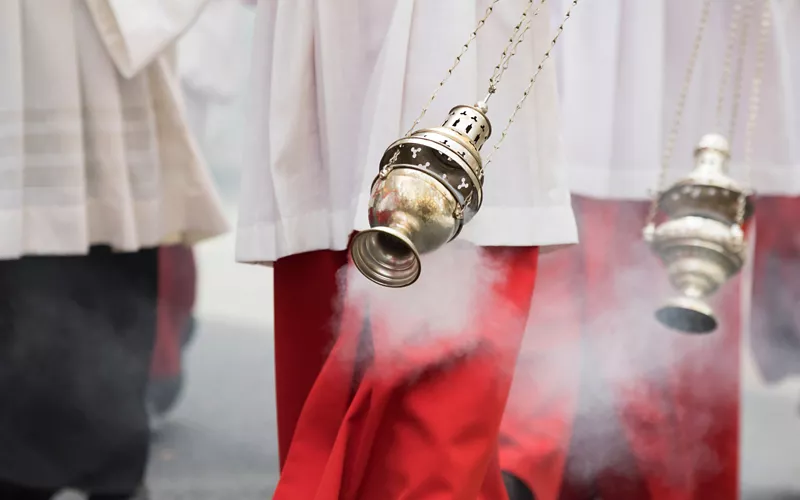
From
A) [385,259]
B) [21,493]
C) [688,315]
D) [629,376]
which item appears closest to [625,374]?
[629,376]

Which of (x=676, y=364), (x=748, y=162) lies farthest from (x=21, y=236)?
(x=748, y=162)

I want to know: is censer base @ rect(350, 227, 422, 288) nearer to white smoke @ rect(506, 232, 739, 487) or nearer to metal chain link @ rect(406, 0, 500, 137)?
metal chain link @ rect(406, 0, 500, 137)

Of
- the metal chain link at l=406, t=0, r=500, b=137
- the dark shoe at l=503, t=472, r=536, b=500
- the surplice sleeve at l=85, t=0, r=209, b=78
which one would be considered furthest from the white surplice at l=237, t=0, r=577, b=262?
the dark shoe at l=503, t=472, r=536, b=500


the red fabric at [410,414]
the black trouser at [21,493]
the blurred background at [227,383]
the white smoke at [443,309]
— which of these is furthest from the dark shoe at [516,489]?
the black trouser at [21,493]

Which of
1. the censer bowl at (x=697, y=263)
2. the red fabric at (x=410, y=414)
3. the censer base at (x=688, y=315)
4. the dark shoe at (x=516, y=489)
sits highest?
the censer bowl at (x=697, y=263)

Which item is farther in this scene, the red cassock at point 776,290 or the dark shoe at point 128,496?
the red cassock at point 776,290

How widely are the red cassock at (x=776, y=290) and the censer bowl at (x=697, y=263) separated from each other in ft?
1.72

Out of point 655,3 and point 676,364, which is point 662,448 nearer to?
point 676,364

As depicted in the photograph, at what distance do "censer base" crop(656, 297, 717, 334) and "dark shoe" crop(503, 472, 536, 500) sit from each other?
0.95ft

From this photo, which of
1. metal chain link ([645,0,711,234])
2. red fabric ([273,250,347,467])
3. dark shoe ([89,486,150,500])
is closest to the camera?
red fabric ([273,250,347,467])

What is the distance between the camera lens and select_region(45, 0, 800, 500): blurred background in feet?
5.25

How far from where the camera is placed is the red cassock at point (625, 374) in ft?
4.19

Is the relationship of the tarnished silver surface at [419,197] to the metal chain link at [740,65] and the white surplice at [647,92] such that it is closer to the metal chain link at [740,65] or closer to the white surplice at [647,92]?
the white surplice at [647,92]

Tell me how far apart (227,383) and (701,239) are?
1055 mm
